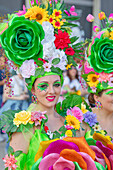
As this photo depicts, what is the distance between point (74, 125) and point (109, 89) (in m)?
0.59

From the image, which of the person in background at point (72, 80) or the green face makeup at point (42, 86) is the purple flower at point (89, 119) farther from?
the person in background at point (72, 80)

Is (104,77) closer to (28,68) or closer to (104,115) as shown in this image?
(104,115)

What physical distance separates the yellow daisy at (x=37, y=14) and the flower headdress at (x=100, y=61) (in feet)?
1.76

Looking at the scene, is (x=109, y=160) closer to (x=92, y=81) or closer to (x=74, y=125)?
(x=74, y=125)

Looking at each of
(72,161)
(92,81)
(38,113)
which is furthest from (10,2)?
(72,161)

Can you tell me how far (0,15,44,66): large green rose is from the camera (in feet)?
4.88

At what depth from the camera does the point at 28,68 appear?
156 cm

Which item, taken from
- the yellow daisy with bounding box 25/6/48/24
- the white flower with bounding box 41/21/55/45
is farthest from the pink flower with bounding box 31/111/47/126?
the yellow daisy with bounding box 25/6/48/24

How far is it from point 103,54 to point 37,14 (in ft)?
2.15

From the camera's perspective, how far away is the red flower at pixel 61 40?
1603mm

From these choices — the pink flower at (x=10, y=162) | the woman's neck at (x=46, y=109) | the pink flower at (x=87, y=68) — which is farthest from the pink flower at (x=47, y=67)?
the pink flower at (x=10, y=162)

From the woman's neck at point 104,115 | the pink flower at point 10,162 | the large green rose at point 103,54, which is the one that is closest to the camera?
the pink flower at point 10,162

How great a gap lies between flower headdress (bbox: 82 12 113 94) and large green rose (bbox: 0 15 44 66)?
56cm

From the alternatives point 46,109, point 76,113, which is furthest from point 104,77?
point 46,109
